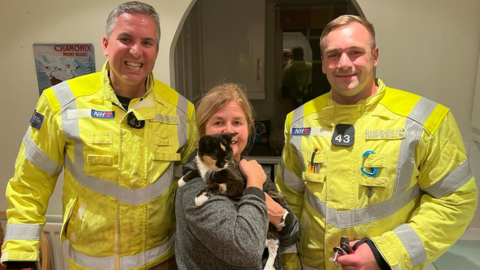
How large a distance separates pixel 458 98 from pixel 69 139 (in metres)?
1.84

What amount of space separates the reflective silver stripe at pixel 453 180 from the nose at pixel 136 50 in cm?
116

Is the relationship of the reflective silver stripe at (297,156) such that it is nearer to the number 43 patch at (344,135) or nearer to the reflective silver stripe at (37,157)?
the number 43 patch at (344,135)

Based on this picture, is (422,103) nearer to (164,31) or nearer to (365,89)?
(365,89)

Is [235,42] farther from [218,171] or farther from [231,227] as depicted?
[231,227]

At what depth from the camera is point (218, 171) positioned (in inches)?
42.8

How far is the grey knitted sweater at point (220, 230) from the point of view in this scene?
98 cm

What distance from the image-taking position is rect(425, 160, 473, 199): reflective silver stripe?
1208 mm

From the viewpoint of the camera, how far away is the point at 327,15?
3.19m

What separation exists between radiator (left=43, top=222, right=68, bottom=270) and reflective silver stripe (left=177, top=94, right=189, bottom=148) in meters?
1.21

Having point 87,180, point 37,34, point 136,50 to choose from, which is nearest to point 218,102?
point 136,50

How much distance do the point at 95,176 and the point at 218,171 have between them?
0.51m

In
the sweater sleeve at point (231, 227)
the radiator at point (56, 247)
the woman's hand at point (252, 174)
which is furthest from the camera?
the radiator at point (56, 247)

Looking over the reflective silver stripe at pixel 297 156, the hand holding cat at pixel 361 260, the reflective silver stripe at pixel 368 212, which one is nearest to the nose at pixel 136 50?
the reflective silver stripe at pixel 297 156

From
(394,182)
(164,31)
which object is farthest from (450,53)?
(164,31)
